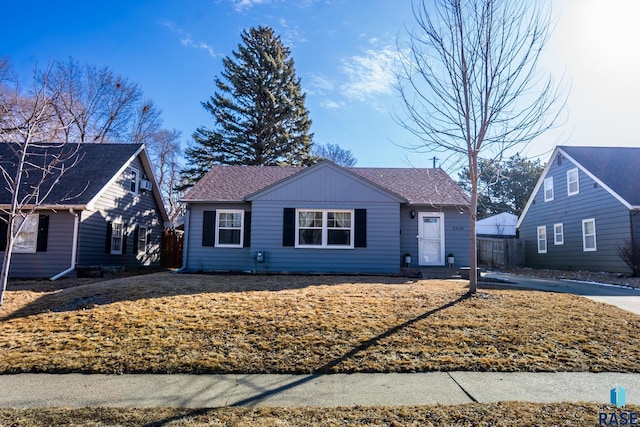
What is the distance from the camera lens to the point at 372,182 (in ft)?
41.7

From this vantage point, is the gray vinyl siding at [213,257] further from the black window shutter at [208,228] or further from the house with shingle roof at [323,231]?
the black window shutter at [208,228]

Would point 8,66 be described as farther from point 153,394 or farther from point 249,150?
point 153,394

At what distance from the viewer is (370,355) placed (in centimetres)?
508

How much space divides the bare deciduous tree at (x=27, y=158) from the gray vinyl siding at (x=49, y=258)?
0.63 m

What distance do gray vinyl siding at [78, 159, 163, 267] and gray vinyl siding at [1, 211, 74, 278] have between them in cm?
41

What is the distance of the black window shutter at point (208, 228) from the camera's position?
44.3 ft

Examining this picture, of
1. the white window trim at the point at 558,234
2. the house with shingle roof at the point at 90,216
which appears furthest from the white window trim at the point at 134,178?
the white window trim at the point at 558,234

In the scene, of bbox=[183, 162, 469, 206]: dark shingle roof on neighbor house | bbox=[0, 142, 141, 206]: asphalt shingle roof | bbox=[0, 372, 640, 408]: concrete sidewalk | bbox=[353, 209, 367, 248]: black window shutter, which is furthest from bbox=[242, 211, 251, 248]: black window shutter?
bbox=[0, 372, 640, 408]: concrete sidewalk

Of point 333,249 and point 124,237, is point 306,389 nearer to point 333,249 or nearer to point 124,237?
point 333,249

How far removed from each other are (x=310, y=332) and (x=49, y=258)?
11.6 m

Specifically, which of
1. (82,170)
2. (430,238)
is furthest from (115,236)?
(430,238)

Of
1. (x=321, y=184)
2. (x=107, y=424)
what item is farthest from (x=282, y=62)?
(x=107, y=424)

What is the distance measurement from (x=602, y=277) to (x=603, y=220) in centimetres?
270

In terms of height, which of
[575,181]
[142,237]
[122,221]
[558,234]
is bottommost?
[142,237]
